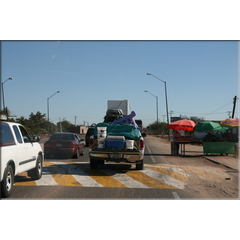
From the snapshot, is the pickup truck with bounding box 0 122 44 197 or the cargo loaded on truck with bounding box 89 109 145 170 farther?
the cargo loaded on truck with bounding box 89 109 145 170

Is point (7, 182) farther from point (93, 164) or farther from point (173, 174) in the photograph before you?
point (173, 174)

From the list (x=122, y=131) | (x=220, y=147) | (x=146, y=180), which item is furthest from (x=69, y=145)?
(x=220, y=147)

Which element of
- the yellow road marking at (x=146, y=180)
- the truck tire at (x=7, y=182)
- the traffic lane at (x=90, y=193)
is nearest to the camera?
the truck tire at (x=7, y=182)

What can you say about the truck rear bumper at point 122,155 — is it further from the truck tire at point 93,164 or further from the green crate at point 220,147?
the green crate at point 220,147

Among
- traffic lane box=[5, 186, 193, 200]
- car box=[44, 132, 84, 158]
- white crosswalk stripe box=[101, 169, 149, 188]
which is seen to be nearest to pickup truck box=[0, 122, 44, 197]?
traffic lane box=[5, 186, 193, 200]

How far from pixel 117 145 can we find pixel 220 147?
30.4 ft

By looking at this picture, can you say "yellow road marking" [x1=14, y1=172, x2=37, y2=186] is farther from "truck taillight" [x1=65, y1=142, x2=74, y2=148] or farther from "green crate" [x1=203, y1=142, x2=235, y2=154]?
"green crate" [x1=203, y1=142, x2=235, y2=154]

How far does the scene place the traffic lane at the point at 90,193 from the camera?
660 centimetres

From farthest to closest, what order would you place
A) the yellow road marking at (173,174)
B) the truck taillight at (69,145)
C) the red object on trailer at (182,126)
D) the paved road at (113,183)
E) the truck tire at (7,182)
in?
the red object on trailer at (182,126) → the truck taillight at (69,145) → the yellow road marking at (173,174) → the paved road at (113,183) → the truck tire at (7,182)

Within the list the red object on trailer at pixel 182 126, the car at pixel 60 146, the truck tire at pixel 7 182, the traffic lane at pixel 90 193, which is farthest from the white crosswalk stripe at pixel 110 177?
the red object on trailer at pixel 182 126

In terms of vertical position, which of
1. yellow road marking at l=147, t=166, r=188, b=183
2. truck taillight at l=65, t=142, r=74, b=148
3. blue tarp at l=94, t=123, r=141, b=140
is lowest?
yellow road marking at l=147, t=166, r=188, b=183

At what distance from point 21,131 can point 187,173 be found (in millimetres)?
6044

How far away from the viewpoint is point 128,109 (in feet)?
72.4

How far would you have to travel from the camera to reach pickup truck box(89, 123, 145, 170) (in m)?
9.86
